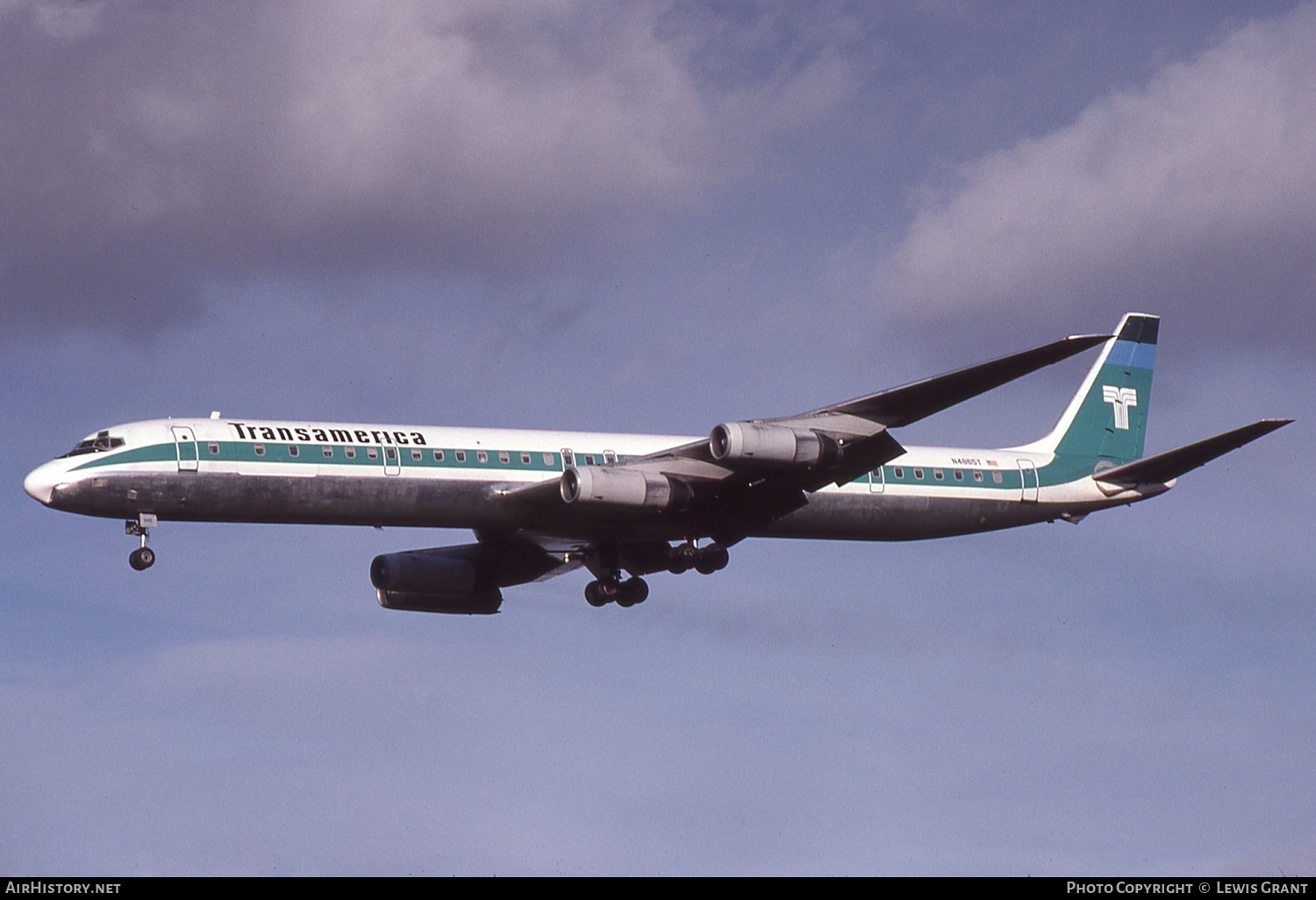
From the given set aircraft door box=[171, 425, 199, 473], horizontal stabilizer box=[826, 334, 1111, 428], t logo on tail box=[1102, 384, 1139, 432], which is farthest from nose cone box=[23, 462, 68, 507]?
t logo on tail box=[1102, 384, 1139, 432]

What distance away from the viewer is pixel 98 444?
47.5 metres

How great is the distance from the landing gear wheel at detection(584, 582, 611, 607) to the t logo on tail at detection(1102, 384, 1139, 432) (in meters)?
18.4

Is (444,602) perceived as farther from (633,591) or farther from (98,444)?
(98,444)

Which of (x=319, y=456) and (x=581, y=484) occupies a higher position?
(x=319, y=456)

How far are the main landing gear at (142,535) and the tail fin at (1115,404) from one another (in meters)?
27.5

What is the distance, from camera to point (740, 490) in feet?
165

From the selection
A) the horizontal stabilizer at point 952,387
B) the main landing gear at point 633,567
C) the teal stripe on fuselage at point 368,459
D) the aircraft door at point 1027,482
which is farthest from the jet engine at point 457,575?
the aircraft door at point 1027,482

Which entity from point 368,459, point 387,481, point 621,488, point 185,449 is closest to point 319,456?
point 368,459

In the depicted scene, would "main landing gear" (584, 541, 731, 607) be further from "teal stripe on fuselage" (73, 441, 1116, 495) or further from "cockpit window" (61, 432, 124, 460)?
"cockpit window" (61, 432, 124, 460)

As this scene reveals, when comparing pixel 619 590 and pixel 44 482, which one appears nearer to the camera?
pixel 44 482

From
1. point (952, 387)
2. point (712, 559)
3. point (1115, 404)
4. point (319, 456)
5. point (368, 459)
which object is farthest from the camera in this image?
point (1115, 404)

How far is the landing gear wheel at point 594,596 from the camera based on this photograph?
54.6 metres

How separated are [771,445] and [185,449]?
14971 mm

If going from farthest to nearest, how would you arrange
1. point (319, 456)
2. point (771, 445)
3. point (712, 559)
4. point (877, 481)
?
point (877, 481)
point (712, 559)
point (319, 456)
point (771, 445)
